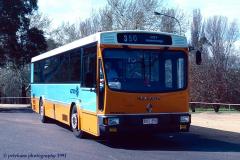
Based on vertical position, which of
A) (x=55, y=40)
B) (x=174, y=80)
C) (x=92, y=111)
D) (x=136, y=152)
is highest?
(x=55, y=40)

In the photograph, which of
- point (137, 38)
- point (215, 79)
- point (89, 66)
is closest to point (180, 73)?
point (137, 38)

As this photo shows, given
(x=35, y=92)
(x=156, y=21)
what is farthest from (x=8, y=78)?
(x=35, y=92)

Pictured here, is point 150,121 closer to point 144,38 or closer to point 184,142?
point 184,142

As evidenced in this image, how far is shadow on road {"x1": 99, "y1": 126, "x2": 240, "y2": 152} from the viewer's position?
13117 mm

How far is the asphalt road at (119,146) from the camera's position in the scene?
11580 mm

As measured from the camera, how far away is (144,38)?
13.5m

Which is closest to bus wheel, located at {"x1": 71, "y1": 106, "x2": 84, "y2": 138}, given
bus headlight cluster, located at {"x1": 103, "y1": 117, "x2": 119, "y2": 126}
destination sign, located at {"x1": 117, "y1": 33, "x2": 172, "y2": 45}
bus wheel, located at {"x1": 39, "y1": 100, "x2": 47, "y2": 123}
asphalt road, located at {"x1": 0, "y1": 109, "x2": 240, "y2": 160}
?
asphalt road, located at {"x1": 0, "y1": 109, "x2": 240, "y2": 160}

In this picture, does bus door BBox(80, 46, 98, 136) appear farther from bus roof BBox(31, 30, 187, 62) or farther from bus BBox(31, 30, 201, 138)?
bus roof BBox(31, 30, 187, 62)

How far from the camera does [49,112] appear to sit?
20.5 m

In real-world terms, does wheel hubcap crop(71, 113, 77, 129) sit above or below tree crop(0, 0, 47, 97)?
below

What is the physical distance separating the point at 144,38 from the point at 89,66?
1.82 m

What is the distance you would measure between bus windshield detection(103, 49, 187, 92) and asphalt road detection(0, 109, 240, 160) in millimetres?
1649

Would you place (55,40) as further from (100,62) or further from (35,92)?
(100,62)

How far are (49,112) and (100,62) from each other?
803cm
